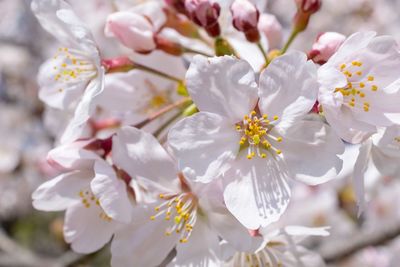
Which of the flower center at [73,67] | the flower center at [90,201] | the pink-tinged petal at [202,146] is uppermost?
the pink-tinged petal at [202,146]

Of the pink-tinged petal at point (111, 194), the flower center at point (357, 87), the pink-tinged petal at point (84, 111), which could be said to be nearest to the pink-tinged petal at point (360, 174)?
the flower center at point (357, 87)

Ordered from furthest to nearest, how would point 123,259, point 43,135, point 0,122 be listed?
point 0,122 < point 43,135 < point 123,259

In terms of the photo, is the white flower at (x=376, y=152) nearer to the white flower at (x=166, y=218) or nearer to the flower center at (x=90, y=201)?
the white flower at (x=166, y=218)

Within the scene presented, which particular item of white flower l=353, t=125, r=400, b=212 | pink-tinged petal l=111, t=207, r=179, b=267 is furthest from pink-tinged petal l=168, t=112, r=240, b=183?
white flower l=353, t=125, r=400, b=212

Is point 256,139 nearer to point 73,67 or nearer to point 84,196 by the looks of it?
point 84,196

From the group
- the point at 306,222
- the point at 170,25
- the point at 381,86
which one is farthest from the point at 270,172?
the point at 306,222

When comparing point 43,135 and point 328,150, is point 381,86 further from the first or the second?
point 43,135

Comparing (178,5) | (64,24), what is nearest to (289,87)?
(178,5)
